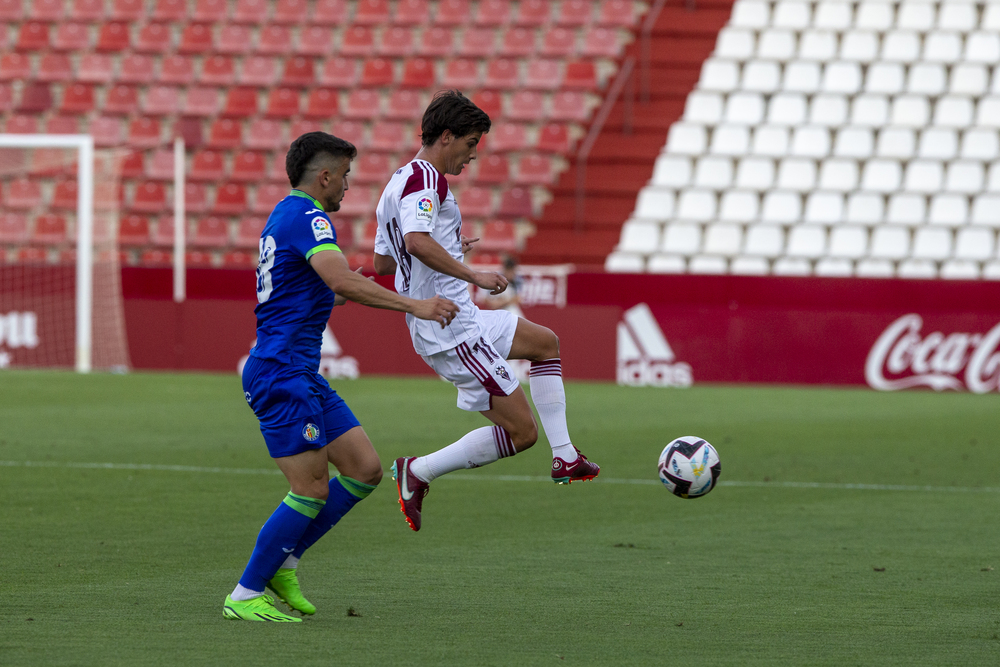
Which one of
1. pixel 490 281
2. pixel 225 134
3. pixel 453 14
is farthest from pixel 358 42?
pixel 490 281

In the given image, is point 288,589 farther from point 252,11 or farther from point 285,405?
point 252,11

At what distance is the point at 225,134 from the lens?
24172mm

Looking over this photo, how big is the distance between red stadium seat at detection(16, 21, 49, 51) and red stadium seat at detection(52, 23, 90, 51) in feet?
0.62

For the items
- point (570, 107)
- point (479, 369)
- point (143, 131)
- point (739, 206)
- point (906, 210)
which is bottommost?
point (479, 369)

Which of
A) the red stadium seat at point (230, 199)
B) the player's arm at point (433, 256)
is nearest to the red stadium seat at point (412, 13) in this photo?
the red stadium seat at point (230, 199)

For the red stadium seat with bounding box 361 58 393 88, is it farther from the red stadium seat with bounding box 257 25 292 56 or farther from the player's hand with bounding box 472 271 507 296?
the player's hand with bounding box 472 271 507 296

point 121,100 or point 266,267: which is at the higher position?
point 121,100

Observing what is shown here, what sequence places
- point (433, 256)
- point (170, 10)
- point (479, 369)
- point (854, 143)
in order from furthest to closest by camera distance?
point (170, 10), point (854, 143), point (479, 369), point (433, 256)

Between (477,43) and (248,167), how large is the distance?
15.0 feet

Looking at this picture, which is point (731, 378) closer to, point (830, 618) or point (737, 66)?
point (737, 66)

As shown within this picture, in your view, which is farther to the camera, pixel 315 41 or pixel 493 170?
pixel 315 41

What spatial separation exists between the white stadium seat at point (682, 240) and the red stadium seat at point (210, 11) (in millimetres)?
9851

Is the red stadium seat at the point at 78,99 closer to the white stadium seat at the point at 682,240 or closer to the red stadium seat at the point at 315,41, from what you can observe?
the red stadium seat at the point at 315,41

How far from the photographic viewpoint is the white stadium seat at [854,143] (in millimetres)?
21938
